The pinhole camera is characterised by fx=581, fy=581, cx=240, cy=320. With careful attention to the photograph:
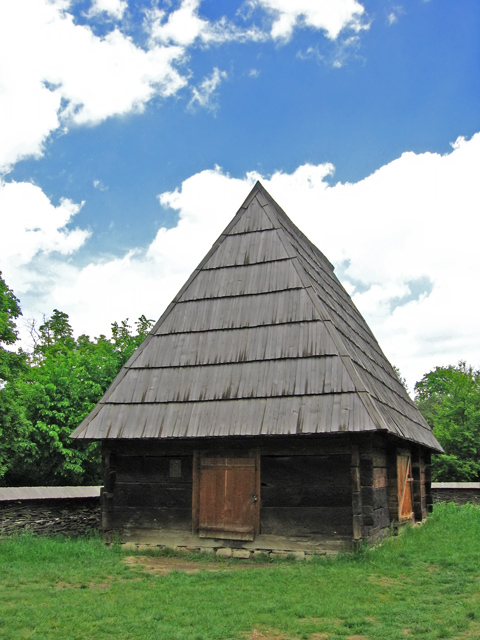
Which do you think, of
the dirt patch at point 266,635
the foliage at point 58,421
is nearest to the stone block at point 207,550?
the dirt patch at point 266,635

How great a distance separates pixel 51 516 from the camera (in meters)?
12.0

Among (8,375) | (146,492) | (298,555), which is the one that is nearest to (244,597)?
(298,555)

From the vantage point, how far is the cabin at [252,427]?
9.87m

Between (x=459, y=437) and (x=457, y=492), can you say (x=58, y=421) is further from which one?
(x=459, y=437)

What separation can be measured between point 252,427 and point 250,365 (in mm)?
1445

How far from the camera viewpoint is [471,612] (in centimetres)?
616

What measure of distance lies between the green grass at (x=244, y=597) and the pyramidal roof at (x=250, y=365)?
2.07 metres

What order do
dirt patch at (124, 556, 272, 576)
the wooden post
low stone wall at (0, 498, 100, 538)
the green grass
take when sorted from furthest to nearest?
low stone wall at (0, 498, 100, 538)
the wooden post
dirt patch at (124, 556, 272, 576)
the green grass

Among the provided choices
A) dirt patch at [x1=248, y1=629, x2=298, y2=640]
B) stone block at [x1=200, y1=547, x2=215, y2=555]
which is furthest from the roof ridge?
dirt patch at [x1=248, y1=629, x2=298, y2=640]

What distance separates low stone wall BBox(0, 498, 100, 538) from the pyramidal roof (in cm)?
→ 214

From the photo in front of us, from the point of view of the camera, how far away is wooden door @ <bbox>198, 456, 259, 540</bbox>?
10281mm

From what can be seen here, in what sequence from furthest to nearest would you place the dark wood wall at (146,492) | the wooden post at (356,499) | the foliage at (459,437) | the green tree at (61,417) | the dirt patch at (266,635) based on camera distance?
the foliage at (459,437) → the green tree at (61,417) → the dark wood wall at (146,492) → the wooden post at (356,499) → the dirt patch at (266,635)

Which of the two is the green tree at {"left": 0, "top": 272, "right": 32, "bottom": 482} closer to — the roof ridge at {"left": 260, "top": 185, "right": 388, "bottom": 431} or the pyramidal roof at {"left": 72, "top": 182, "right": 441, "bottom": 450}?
the pyramidal roof at {"left": 72, "top": 182, "right": 441, "bottom": 450}

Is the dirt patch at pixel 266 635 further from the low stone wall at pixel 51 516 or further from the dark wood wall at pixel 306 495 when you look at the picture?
the low stone wall at pixel 51 516
